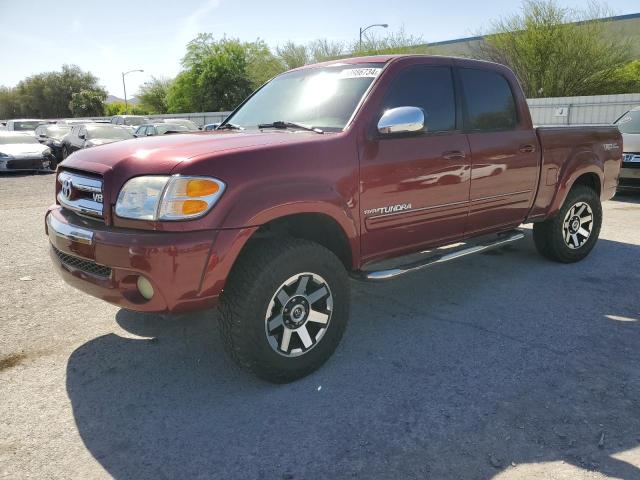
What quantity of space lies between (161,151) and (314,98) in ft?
4.41

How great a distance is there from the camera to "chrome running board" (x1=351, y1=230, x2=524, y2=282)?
354 cm

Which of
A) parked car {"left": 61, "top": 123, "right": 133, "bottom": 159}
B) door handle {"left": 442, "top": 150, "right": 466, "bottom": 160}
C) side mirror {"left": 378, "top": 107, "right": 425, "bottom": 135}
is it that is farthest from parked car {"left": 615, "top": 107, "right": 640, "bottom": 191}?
parked car {"left": 61, "top": 123, "right": 133, "bottom": 159}

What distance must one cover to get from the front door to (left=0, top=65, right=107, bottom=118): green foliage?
2996 inches

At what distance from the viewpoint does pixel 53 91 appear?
238 feet

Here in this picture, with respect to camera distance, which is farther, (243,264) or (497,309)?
(497,309)

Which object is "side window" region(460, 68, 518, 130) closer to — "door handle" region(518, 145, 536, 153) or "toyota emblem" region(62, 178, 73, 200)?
"door handle" region(518, 145, 536, 153)

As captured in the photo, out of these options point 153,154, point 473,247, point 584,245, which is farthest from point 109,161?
point 584,245

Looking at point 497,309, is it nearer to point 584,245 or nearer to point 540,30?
point 584,245

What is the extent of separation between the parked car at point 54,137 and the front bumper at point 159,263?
16001 mm

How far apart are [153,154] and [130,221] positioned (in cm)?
40

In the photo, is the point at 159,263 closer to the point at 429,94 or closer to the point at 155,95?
the point at 429,94

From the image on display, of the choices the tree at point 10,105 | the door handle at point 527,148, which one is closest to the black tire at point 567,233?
the door handle at point 527,148

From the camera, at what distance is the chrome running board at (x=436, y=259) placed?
354cm

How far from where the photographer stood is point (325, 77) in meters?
3.95
